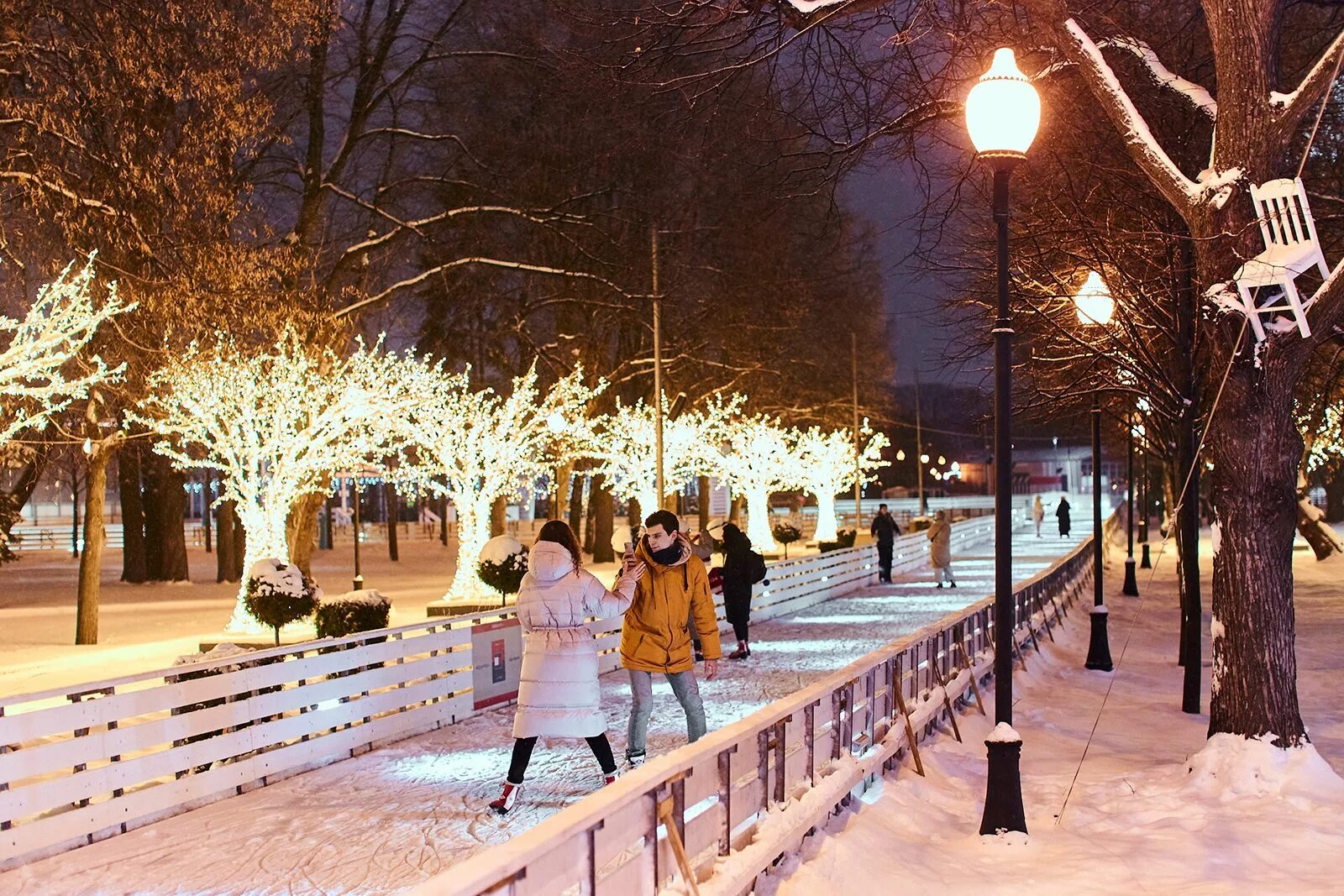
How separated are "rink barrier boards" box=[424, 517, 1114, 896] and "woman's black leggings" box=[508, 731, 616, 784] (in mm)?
1563

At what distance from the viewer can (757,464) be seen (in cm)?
4709

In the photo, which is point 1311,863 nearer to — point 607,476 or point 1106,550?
point 607,476

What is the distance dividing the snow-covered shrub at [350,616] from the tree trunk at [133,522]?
2318cm

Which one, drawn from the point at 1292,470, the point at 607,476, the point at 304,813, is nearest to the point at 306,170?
the point at 607,476

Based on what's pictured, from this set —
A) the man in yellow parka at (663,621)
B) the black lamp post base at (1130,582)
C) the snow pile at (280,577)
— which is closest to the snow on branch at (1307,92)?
the man in yellow parka at (663,621)

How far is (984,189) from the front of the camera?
1538 cm

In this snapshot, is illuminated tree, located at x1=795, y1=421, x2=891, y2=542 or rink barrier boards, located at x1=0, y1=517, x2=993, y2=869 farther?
illuminated tree, located at x1=795, y1=421, x2=891, y2=542

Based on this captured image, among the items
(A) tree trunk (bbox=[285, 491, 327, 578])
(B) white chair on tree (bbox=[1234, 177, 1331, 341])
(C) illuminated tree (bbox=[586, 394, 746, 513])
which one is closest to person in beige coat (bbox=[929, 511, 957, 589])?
(C) illuminated tree (bbox=[586, 394, 746, 513])

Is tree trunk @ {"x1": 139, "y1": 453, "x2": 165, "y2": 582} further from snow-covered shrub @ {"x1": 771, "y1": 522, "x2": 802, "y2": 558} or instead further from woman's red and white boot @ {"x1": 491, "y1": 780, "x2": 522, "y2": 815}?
woman's red and white boot @ {"x1": 491, "y1": 780, "x2": 522, "y2": 815}

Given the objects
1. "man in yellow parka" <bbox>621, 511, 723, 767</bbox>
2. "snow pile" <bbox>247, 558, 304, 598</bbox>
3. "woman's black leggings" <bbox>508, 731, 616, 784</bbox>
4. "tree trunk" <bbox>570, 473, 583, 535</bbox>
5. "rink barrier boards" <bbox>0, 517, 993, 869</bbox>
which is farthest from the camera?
"tree trunk" <bbox>570, 473, 583, 535</bbox>

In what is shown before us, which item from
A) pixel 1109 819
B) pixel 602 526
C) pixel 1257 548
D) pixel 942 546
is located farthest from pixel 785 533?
pixel 1109 819

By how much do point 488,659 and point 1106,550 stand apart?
34.4 meters

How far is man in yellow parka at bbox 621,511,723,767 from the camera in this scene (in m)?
9.44

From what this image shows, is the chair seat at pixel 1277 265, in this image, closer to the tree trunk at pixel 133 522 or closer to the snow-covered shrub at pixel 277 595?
the snow-covered shrub at pixel 277 595
